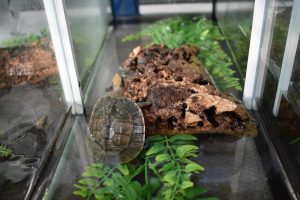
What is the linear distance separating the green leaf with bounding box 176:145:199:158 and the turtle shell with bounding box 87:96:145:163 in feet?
0.63

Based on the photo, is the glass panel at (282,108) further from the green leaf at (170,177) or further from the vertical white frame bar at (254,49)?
the green leaf at (170,177)

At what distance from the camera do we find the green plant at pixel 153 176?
1297 millimetres

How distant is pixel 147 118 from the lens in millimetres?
1733

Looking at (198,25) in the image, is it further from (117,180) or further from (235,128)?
(117,180)

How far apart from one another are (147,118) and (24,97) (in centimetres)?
67

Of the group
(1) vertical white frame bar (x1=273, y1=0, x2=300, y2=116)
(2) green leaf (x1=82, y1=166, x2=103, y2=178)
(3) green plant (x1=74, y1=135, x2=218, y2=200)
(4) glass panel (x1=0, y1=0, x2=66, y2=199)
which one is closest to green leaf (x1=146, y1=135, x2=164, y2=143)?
(3) green plant (x1=74, y1=135, x2=218, y2=200)

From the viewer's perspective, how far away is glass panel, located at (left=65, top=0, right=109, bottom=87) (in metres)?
2.02

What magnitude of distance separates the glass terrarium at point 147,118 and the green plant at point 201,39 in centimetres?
3

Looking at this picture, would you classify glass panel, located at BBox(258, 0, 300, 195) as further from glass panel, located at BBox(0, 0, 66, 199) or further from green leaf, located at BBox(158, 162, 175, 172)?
glass panel, located at BBox(0, 0, 66, 199)

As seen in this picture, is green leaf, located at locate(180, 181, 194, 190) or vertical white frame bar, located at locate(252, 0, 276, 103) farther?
vertical white frame bar, located at locate(252, 0, 276, 103)

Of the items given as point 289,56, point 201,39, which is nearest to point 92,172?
point 289,56

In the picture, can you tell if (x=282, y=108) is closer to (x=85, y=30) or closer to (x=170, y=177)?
(x=170, y=177)

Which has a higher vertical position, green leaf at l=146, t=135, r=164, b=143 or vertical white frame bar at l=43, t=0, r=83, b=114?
vertical white frame bar at l=43, t=0, r=83, b=114

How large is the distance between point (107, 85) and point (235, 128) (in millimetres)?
1040
